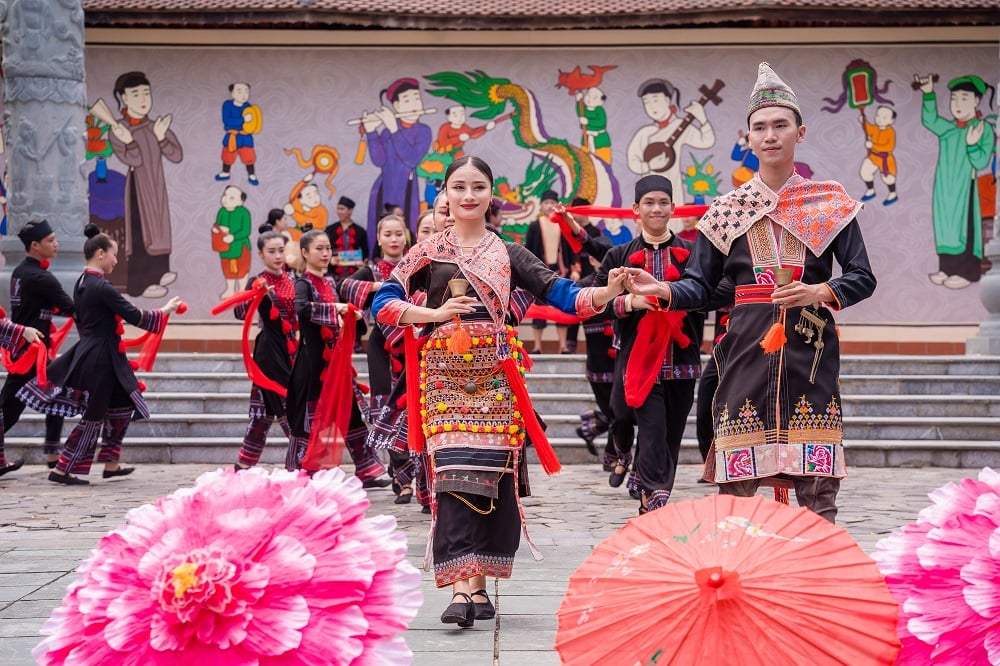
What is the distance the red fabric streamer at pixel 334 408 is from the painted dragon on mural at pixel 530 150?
26.2 ft

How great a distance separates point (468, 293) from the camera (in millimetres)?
4875

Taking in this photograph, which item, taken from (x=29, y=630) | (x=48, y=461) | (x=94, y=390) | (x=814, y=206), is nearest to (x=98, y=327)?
(x=94, y=390)

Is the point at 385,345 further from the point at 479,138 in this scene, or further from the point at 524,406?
the point at 479,138

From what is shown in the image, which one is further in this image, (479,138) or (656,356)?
(479,138)

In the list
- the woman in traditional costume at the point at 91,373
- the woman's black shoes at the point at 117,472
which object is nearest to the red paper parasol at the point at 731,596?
the woman in traditional costume at the point at 91,373

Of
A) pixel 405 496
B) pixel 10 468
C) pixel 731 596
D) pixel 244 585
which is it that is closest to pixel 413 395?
pixel 731 596

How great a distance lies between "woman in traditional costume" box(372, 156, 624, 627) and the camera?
4.71 m

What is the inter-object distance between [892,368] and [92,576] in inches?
436

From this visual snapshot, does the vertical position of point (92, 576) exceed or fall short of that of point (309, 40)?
it falls short

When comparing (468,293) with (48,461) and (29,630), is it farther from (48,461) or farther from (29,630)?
(48,461)

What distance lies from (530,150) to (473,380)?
11.7m

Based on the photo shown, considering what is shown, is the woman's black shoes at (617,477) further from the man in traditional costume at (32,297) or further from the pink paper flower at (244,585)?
the pink paper flower at (244,585)

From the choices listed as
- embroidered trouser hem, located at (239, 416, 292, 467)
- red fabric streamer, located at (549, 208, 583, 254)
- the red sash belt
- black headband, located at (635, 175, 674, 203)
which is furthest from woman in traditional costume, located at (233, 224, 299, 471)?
the red sash belt

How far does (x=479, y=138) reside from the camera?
16281 mm
